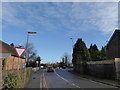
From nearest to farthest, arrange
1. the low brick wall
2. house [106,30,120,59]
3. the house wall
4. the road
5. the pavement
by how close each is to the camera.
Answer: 1. the pavement
2. the road
3. the low brick wall
4. house [106,30,120,59]
5. the house wall

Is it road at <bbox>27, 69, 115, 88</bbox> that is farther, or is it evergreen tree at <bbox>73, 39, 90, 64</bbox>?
evergreen tree at <bbox>73, 39, 90, 64</bbox>

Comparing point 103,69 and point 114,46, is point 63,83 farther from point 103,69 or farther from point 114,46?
point 114,46

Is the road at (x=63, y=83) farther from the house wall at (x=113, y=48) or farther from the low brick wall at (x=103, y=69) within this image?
the house wall at (x=113, y=48)

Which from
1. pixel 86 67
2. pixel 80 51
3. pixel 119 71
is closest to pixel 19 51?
pixel 119 71

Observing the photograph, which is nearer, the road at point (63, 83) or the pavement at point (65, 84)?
the pavement at point (65, 84)

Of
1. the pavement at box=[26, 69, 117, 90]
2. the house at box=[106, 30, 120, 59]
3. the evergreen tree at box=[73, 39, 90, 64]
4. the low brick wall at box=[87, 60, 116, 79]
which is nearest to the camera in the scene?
the pavement at box=[26, 69, 117, 90]

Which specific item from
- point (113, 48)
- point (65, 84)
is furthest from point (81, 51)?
point (65, 84)

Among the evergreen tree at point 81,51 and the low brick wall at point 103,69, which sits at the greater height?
the evergreen tree at point 81,51

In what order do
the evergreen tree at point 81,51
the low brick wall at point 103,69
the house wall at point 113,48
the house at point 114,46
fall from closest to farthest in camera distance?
the low brick wall at point 103,69, the house at point 114,46, the house wall at point 113,48, the evergreen tree at point 81,51

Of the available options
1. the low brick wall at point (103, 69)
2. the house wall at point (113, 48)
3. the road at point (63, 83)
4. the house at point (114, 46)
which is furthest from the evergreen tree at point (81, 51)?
the road at point (63, 83)

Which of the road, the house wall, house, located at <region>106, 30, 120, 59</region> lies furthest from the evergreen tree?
the road

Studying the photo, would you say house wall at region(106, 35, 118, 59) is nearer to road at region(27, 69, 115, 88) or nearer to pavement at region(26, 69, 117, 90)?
pavement at region(26, 69, 117, 90)

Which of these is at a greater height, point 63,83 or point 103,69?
point 103,69

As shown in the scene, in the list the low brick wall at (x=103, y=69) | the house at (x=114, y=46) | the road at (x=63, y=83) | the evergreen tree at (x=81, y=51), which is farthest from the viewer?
the evergreen tree at (x=81, y=51)
